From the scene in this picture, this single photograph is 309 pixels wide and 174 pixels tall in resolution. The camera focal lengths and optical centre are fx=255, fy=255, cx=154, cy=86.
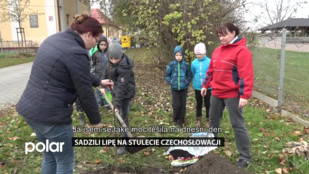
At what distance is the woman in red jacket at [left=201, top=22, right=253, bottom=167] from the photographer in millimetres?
2846

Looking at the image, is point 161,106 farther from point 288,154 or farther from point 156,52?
point 156,52

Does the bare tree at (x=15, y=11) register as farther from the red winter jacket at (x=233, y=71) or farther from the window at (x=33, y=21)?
the red winter jacket at (x=233, y=71)

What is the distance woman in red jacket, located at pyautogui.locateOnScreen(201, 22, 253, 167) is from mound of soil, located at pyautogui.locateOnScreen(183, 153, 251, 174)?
373 mm

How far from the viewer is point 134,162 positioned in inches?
135

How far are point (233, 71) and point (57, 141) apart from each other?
2.04 metres

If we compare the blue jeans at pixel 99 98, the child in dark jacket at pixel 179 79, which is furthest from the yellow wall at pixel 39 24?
the child in dark jacket at pixel 179 79

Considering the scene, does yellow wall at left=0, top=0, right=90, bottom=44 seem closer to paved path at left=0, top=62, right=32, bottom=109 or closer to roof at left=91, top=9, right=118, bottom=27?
paved path at left=0, top=62, right=32, bottom=109

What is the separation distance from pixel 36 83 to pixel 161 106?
4190 millimetres

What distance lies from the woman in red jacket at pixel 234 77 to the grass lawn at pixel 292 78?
2.68 meters

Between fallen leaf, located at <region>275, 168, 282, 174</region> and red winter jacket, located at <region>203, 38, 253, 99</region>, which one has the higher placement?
red winter jacket, located at <region>203, 38, 253, 99</region>

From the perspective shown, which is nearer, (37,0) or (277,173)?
(277,173)

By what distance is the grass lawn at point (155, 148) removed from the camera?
127 inches

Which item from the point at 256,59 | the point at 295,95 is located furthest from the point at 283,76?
the point at 256,59

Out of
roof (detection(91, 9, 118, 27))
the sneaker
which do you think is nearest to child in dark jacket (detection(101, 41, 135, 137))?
roof (detection(91, 9, 118, 27))
